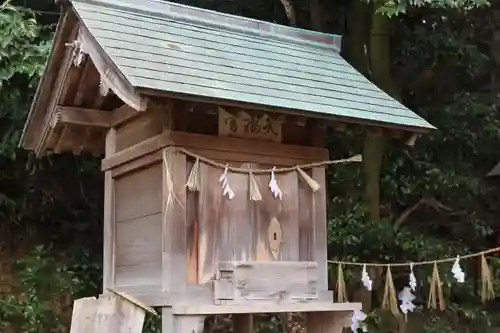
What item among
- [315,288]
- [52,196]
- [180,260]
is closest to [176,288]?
[180,260]

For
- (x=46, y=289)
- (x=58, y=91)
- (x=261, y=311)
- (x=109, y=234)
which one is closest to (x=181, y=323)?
(x=261, y=311)

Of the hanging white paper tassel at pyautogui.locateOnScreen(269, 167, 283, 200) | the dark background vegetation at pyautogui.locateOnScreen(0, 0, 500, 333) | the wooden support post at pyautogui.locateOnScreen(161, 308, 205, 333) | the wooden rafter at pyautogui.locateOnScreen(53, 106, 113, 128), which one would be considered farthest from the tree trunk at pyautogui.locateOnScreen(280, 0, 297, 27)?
the wooden support post at pyautogui.locateOnScreen(161, 308, 205, 333)

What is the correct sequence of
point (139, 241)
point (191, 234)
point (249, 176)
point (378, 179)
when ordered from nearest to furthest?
point (191, 234) → point (249, 176) → point (139, 241) → point (378, 179)

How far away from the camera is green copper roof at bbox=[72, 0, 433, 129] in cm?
326

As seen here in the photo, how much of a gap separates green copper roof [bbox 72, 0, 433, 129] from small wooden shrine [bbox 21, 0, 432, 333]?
0.01 meters

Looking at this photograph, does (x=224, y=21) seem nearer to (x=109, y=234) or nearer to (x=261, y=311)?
(x=109, y=234)

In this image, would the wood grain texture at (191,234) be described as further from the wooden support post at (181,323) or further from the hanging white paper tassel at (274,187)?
the hanging white paper tassel at (274,187)

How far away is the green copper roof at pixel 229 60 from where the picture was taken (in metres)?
3.26

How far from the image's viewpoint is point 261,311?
10.9 ft

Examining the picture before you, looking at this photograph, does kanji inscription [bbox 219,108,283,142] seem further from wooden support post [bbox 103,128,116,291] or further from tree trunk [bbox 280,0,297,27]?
tree trunk [bbox 280,0,297,27]

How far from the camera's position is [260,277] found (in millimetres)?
3406

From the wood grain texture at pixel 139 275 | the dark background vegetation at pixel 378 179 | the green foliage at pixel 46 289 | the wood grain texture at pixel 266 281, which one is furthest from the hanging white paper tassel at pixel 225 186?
the green foliage at pixel 46 289

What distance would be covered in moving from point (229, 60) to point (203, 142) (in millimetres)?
531

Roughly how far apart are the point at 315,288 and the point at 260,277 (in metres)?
0.36
